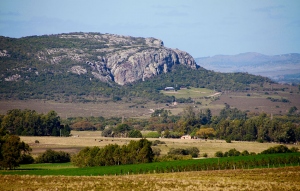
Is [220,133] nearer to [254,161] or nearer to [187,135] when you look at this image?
[187,135]

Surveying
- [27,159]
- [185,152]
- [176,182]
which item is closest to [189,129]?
[185,152]

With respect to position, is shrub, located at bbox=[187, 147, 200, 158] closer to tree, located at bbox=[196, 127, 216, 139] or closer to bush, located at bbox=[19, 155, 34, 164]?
bush, located at bbox=[19, 155, 34, 164]

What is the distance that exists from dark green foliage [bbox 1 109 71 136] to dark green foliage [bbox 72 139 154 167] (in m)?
59.6

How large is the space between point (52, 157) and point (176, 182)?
42.6m

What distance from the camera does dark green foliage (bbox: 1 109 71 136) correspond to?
14300 centimetres

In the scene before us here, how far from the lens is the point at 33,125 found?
145250mm

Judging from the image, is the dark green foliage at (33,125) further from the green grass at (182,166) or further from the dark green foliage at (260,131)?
the green grass at (182,166)

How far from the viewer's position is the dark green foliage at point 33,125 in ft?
469

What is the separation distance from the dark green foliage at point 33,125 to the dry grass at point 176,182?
84574mm

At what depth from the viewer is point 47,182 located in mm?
55062

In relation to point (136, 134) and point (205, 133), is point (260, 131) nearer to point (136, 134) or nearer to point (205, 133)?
point (205, 133)

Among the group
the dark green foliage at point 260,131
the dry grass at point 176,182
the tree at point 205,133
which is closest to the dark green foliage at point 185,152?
the dark green foliage at point 260,131

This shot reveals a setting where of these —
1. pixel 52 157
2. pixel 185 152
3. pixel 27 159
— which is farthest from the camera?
pixel 185 152

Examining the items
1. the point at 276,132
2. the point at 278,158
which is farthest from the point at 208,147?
the point at 278,158
